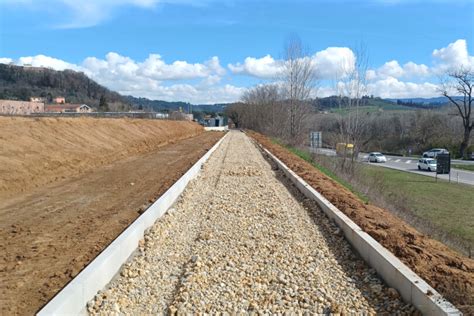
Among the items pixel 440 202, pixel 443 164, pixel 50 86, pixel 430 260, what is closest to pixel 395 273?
pixel 430 260

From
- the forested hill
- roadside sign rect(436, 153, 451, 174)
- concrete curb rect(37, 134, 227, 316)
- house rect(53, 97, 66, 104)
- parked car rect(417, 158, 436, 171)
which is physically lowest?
parked car rect(417, 158, 436, 171)

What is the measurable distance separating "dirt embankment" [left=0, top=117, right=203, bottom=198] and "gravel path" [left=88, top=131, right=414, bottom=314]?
20.1ft

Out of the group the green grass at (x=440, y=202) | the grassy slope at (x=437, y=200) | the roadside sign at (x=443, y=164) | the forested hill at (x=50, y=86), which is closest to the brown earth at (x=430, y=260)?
the grassy slope at (x=437, y=200)

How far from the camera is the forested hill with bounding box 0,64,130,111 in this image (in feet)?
293

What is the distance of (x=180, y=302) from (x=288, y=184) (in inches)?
402

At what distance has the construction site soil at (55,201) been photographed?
5812 mm

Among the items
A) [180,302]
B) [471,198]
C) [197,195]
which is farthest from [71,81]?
[180,302]

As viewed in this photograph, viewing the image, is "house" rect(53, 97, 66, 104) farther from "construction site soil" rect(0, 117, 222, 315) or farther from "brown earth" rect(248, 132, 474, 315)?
"brown earth" rect(248, 132, 474, 315)

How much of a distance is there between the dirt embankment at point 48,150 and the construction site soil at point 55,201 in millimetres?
41

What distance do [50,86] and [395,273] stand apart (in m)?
113

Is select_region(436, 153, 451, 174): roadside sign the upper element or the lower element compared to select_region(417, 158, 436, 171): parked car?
upper

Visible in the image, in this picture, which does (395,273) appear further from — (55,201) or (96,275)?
(55,201)

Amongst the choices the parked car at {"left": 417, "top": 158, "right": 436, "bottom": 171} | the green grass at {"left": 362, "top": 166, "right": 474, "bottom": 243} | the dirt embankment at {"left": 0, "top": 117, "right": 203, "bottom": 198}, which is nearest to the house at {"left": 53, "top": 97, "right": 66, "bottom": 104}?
the dirt embankment at {"left": 0, "top": 117, "right": 203, "bottom": 198}

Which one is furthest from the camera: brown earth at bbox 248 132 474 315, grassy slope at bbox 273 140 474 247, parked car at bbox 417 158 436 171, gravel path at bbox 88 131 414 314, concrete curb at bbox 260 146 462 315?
parked car at bbox 417 158 436 171
